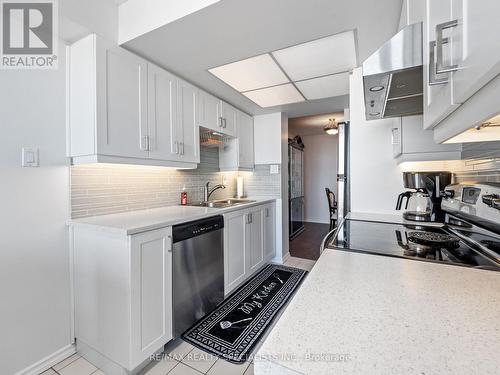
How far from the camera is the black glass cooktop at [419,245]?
84 cm

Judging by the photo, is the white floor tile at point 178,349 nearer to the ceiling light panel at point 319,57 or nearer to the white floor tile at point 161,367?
the white floor tile at point 161,367

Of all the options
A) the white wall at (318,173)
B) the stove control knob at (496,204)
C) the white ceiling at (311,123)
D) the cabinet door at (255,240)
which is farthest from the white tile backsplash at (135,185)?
the white wall at (318,173)

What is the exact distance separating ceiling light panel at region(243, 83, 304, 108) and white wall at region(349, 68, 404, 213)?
67 cm

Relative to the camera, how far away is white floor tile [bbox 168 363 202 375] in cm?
143

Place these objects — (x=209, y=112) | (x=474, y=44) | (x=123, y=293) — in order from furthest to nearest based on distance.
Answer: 1. (x=209, y=112)
2. (x=123, y=293)
3. (x=474, y=44)

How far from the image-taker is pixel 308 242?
4363mm

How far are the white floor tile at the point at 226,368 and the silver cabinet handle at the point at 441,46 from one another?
1.80m

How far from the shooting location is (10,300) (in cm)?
133

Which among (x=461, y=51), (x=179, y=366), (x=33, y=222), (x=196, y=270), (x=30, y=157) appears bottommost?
(x=179, y=366)

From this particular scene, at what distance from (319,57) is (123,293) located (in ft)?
7.49

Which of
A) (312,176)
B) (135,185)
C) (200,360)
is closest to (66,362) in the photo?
(200,360)

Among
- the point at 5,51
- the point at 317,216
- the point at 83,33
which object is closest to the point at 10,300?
the point at 5,51

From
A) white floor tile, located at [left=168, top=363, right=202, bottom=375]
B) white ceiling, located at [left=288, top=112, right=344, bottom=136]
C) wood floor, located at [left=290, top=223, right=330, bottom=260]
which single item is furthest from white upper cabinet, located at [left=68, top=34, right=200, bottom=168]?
white ceiling, located at [left=288, top=112, right=344, bottom=136]

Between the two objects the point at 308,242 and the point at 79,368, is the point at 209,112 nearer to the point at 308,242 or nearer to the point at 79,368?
the point at 79,368
